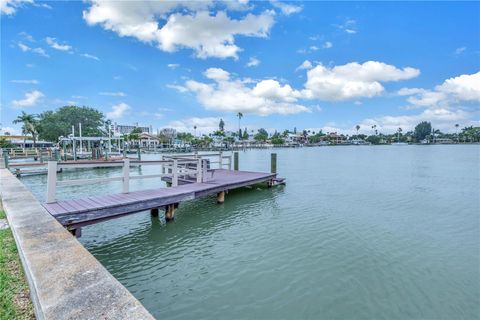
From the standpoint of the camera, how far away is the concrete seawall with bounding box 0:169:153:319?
2263mm

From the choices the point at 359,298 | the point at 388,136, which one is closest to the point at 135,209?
the point at 359,298

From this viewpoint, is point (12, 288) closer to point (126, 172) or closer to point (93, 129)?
point (126, 172)

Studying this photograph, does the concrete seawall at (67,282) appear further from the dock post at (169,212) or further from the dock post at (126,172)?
the dock post at (169,212)

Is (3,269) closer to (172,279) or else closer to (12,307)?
(12,307)

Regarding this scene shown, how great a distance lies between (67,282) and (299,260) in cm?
485

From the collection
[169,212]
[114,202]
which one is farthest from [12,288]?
[169,212]

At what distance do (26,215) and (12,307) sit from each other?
3322 millimetres

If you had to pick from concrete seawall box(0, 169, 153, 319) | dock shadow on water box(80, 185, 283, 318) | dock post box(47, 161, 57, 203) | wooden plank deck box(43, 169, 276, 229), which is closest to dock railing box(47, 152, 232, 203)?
dock post box(47, 161, 57, 203)

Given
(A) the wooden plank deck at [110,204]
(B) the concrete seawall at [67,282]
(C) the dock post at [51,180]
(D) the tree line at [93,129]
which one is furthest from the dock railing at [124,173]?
(D) the tree line at [93,129]

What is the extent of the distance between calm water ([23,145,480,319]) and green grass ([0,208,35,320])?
1.88m

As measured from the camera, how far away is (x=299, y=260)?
6.27 meters

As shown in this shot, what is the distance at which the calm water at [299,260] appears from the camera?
4598 mm

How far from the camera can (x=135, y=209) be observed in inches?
302

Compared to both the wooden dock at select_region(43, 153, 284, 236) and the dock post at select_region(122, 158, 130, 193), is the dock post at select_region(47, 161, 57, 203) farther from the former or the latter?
the dock post at select_region(122, 158, 130, 193)
